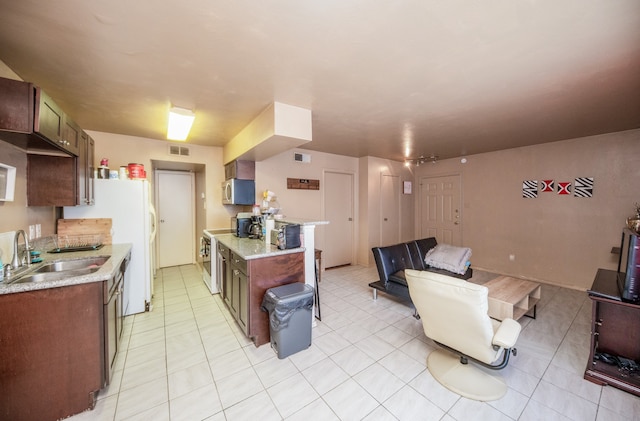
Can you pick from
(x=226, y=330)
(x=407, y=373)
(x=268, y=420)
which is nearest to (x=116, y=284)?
(x=226, y=330)

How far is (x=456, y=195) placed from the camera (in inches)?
218

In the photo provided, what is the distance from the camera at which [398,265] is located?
358 cm

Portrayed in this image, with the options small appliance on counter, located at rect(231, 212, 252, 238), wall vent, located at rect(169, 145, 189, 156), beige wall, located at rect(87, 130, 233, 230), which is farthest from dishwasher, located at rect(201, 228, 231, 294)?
wall vent, located at rect(169, 145, 189, 156)

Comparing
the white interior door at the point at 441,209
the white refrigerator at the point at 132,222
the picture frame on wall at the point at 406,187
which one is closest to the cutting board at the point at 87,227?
the white refrigerator at the point at 132,222

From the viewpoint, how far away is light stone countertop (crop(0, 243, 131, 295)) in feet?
4.89

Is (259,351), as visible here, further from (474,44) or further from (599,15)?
(599,15)

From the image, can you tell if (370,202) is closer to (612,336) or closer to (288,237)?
(288,237)

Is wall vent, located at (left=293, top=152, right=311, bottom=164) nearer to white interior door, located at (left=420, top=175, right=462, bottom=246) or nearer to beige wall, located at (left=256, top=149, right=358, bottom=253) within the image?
beige wall, located at (left=256, top=149, right=358, bottom=253)

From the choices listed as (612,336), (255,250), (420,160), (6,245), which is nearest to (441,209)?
(420,160)

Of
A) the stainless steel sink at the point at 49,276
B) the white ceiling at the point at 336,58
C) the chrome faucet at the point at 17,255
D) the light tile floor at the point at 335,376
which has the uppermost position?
the white ceiling at the point at 336,58

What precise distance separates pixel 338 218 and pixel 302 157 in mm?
1592

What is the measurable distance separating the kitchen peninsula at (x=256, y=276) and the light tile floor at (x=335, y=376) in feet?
0.69

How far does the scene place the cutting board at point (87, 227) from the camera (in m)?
2.77

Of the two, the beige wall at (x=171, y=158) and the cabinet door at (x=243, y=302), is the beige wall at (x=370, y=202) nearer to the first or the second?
the beige wall at (x=171, y=158)
